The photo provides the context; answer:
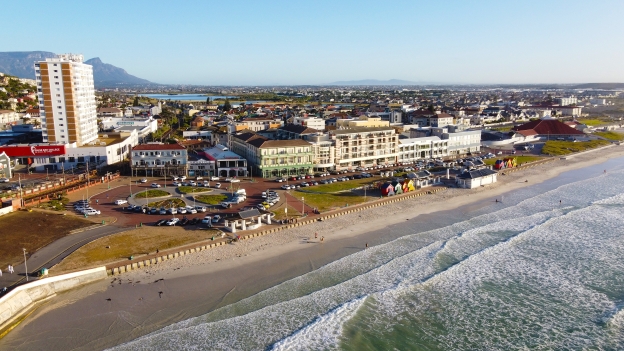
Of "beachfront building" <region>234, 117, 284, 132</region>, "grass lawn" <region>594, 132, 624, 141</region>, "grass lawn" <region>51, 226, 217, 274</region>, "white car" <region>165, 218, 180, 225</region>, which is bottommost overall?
"grass lawn" <region>51, 226, 217, 274</region>

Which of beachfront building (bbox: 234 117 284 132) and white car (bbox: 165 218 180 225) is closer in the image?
white car (bbox: 165 218 180 225)

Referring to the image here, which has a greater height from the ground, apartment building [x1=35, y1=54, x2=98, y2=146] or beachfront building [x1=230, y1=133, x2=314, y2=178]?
apartment building [x1=35, y1=54, x2=98, y2=146]

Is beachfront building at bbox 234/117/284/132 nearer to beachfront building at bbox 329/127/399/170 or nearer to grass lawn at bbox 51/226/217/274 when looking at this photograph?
beachfront building at bbox 329/127/399/170

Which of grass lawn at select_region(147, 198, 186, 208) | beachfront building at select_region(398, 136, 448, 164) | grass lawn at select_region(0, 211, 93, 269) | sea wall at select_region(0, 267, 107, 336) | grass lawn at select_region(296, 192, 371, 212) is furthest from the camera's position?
beachfront building at select_region(398, 136, 448, 164)

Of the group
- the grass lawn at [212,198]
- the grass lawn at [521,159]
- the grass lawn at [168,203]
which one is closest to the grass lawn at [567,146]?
the grass lawn at [521,159]

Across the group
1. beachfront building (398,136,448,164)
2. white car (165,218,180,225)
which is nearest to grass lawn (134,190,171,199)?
white car (165,218,180,225)

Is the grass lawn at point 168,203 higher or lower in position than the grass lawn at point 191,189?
lower

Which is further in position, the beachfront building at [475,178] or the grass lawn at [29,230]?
the beachfront building at [475,178]

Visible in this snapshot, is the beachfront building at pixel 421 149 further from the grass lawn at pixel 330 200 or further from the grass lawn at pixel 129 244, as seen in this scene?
the grass lawn at pixel 129 244
